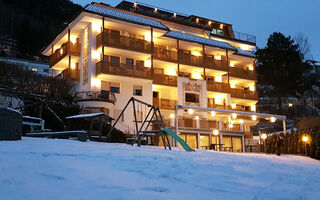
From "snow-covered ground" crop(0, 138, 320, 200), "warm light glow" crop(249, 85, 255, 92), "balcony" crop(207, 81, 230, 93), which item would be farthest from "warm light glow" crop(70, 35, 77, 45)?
"snow-covered ground" crop(0, 138, 320, 200)

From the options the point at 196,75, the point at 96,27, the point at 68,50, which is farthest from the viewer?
the point at 196,75

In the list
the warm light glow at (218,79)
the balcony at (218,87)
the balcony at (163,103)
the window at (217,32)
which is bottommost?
the balcony at (163,103)

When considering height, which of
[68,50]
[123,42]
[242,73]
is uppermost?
[123,42]

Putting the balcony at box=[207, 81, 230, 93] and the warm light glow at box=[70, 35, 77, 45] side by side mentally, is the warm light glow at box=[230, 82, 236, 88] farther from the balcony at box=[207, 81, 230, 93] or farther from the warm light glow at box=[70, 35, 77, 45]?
the warm light glow at box=[70, 35, 77, 45]

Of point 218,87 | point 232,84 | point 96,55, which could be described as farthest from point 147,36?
point 232,84

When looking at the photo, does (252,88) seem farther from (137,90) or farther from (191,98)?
(137,90)

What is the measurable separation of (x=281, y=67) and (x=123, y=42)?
2838 centimetres

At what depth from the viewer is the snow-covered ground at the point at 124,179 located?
18.6 feet

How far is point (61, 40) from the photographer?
128ft

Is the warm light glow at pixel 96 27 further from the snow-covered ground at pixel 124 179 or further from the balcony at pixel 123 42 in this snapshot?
the snow-covered ground at pixel 124 179

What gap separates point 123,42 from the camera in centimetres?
3384

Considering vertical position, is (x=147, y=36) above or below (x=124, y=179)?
above

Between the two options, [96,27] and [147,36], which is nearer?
[96,27]

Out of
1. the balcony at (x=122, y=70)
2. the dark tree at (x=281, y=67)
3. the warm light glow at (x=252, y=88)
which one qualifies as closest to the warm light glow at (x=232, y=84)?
the warm light glow at (x=252, y=88)
